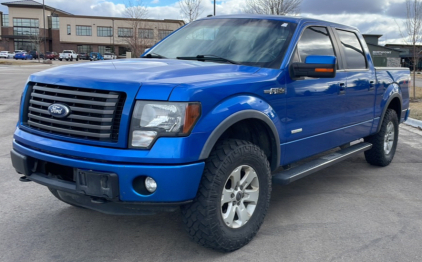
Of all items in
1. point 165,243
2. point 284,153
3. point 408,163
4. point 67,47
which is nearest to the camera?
point 165,243

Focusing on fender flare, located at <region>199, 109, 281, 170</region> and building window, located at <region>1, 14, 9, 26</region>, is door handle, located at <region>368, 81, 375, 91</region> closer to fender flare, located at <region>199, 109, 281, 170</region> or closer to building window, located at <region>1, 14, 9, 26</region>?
fender flare, located at <region>199, 109, 281, 170</region>

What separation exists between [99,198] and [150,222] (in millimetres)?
1097

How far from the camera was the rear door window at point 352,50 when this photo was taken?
17.3ft

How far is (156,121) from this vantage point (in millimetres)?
2980

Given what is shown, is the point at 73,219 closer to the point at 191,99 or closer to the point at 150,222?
the point at 150,222

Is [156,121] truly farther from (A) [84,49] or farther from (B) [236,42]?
(A) [84,49]

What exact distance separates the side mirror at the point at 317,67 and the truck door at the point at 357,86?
109 centimetres

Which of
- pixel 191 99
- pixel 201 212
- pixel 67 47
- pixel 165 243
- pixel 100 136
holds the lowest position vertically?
pixel 165 243

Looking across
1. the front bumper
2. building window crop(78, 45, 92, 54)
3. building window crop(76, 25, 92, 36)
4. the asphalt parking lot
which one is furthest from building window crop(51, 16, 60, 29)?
the front bumper

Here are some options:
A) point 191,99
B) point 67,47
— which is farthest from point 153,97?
point 67,47

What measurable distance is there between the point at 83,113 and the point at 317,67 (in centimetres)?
207

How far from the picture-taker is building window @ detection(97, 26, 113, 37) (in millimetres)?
87000

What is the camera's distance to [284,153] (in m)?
4.03

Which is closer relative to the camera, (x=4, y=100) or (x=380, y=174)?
(x=380, y=174)
